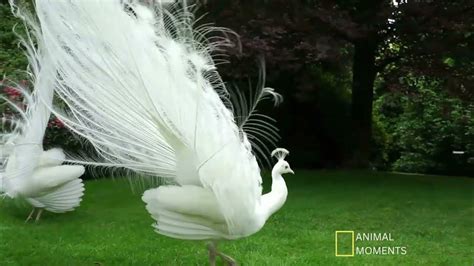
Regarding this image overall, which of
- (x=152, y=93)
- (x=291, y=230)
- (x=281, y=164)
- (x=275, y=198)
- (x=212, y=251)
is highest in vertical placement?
(x=152, y=93)

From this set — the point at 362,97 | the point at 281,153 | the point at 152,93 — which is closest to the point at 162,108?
the point at 152,93

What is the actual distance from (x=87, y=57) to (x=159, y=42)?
1.38ft

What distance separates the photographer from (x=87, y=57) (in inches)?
150

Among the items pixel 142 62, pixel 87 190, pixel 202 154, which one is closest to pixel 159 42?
pixel 142 62

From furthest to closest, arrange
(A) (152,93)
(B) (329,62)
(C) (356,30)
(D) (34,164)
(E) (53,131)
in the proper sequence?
(B) (329,62) < (E) (53,131) < (C) (356,30) < (D) (34,164) < (A) (152,93)

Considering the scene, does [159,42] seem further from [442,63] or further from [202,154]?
[442,63]

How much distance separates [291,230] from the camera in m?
6.59

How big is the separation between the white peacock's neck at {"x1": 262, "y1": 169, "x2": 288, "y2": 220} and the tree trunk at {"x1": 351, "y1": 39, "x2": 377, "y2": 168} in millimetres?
6662

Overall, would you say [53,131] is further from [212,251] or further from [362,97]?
[212,251]

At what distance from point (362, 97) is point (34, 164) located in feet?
23.5

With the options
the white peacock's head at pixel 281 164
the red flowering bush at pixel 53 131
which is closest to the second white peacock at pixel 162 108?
the white peacock's head at pixel 281 164

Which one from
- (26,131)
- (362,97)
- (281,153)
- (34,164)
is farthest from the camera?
(362,97)

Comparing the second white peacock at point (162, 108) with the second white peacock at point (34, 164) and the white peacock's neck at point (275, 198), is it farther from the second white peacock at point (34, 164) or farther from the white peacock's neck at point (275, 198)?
the second white peacock at point (34, 164)

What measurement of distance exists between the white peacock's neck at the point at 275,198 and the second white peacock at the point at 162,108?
0.02 meters
